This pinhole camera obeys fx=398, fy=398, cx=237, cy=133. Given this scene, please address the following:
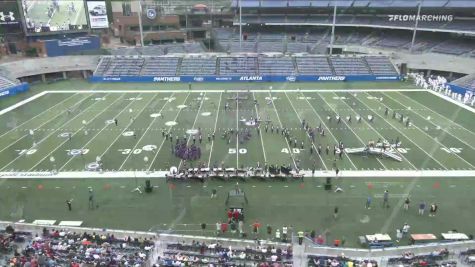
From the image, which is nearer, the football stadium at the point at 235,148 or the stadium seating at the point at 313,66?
the football stadium at the point at 235,148

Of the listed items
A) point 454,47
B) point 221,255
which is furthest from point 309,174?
point 454,47

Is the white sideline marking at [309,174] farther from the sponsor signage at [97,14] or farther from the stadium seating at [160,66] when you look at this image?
the sponsor signage at [97,14]

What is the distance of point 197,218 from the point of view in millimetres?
20469

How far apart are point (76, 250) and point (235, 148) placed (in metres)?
15.0

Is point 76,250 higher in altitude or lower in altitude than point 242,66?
lower

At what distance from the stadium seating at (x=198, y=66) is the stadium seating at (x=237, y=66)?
1.25 metres

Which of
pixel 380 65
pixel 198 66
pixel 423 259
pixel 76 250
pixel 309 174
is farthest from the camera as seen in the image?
pixel 198 66

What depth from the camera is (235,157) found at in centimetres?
2764

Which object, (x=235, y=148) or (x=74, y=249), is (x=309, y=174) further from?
(x=74, y=249)

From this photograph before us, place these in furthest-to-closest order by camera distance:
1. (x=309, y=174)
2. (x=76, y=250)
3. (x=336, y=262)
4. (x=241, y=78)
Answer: (x=241, y=78) → (x=309, y=174) → (x=76, y=250) → (x=336, y=262)

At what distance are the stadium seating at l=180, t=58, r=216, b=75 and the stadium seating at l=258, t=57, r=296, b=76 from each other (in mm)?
6807

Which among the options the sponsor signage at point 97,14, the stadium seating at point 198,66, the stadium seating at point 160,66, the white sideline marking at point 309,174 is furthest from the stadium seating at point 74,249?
the sponsor signage at point 97,14

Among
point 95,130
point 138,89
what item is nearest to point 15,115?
point 95,130

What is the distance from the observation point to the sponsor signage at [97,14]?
2259 inches
